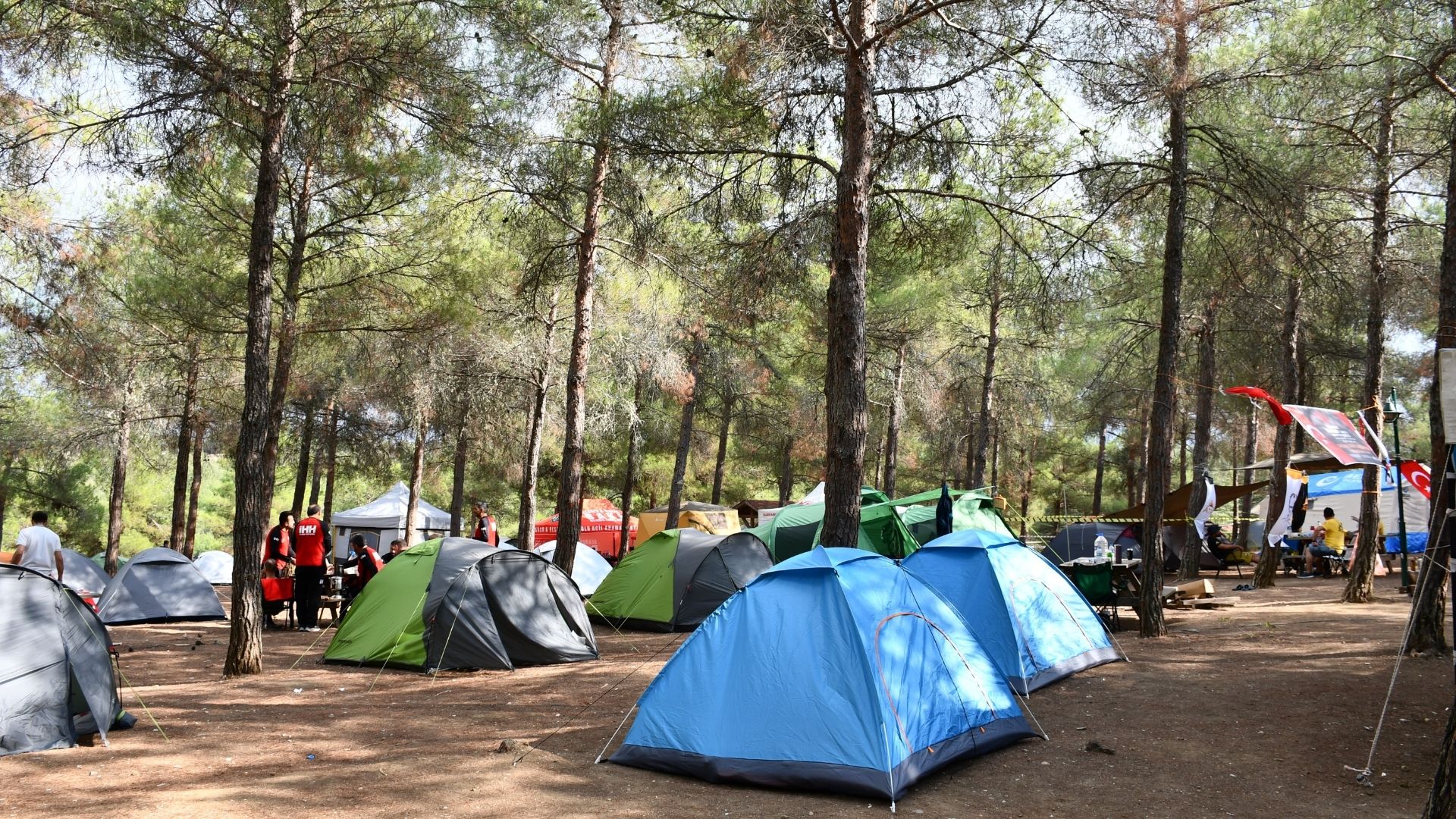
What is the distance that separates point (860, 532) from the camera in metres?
13.4

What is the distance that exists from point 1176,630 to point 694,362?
1022 cm

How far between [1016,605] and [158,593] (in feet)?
31.7

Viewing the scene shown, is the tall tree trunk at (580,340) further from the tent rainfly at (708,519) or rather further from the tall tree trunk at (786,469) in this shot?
the tall tree trunk at (786,469)

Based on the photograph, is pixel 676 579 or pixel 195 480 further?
pixel 195 480

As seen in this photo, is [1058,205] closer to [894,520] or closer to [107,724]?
[894,520]

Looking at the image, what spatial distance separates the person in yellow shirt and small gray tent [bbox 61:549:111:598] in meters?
16.7

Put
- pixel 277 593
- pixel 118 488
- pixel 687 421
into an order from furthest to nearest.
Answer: pixel 687 421 → pixel 118 488 → pixel 277 593

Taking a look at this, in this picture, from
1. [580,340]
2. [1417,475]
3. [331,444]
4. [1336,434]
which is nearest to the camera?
[1336,434]

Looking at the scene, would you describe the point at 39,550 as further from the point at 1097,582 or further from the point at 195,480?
the point at 195,480

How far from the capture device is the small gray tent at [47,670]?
5.50 meters

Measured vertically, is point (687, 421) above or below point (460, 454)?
above

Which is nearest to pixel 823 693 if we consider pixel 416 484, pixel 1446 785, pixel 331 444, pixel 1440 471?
pixel 1446 785

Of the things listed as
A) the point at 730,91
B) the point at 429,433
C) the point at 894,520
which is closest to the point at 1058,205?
the point at 730,91

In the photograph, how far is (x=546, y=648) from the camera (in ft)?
28.5
